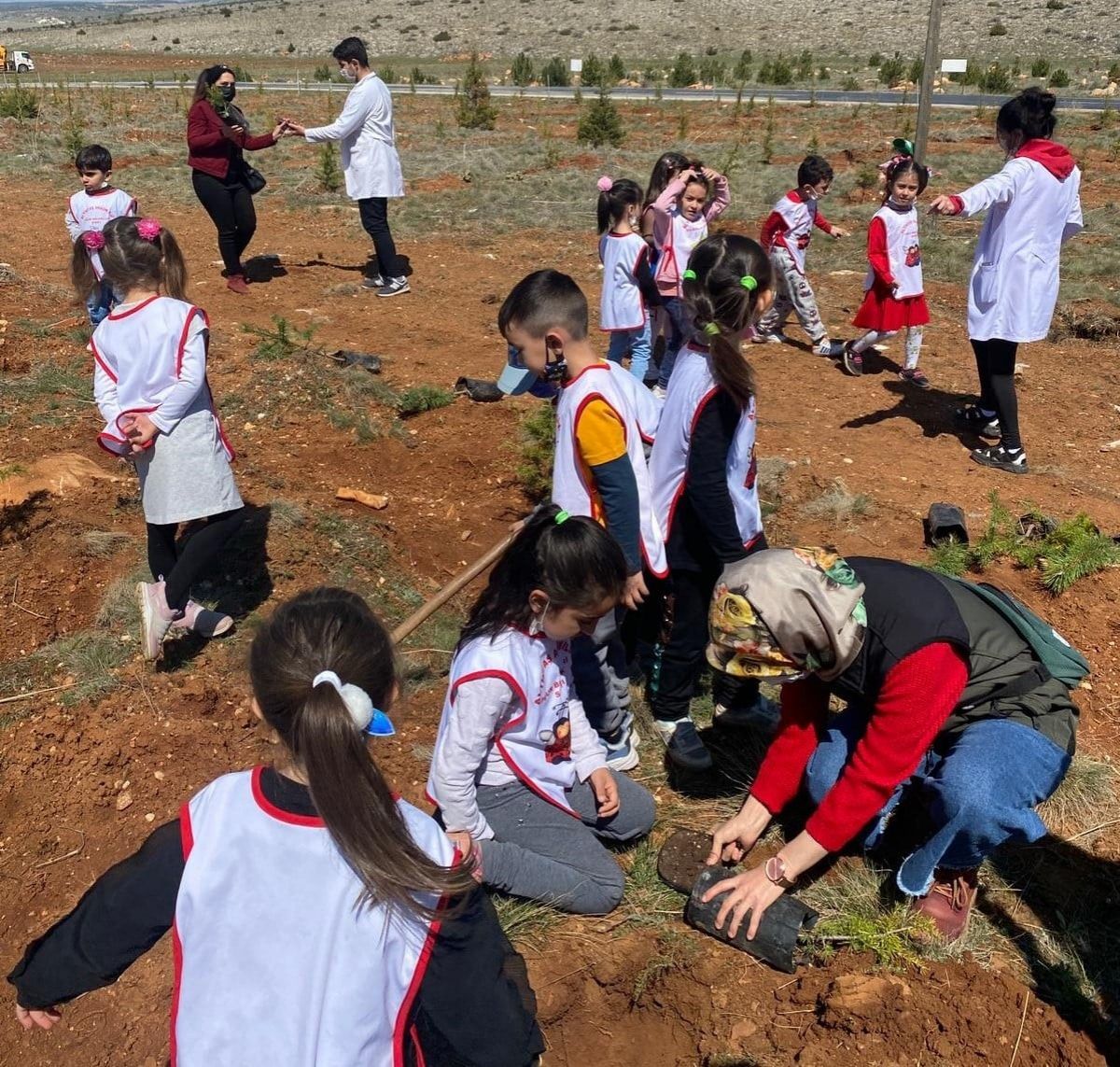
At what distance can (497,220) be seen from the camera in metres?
11.0

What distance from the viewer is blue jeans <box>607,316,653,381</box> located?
5871 mm

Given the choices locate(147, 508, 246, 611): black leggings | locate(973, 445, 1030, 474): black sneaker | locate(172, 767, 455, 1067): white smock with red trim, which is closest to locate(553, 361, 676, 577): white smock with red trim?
locate(147, 508, 246, 611): black leggings

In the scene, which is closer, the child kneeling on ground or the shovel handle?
the child kneeling on ground

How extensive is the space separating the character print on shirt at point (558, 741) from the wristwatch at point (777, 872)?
1.98 feet

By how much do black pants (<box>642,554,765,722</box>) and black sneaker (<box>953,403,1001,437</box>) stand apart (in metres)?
3.25

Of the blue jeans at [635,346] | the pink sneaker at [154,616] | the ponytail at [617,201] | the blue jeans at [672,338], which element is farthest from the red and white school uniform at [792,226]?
the pink sneaker at [154,616]

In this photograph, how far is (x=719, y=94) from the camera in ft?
85.0

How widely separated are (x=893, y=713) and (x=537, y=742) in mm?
911

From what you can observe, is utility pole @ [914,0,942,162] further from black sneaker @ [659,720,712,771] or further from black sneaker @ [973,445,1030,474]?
black sneaker @ [659,720,712,771]

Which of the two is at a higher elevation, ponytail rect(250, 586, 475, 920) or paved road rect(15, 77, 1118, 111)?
ponytail rect(250, 586, 475, 920)

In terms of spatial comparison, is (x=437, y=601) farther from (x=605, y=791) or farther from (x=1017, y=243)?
(x=1017, y=243)

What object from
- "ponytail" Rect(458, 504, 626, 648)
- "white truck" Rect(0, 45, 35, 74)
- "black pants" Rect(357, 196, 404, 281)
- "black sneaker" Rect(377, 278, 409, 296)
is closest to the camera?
"ponytail" Rect(458, 504, 626, 648)

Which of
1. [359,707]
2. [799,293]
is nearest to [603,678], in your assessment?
[359,707]

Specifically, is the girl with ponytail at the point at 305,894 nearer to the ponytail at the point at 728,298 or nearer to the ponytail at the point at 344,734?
the ponytail at the point at 344,734
